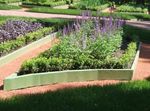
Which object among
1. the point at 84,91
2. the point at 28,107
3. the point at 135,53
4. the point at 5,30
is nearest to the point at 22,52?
the point at 5,30

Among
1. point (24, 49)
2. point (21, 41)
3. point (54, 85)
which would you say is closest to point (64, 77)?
point (54, 85)

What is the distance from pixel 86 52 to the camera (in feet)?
37.1

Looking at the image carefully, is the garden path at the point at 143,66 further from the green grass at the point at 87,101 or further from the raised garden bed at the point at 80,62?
the green grass at the point at 87,101

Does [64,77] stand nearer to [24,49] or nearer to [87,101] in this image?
[87,101]

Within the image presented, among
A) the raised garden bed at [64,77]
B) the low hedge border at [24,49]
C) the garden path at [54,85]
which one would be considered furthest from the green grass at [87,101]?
the low hedge border at [24,49]

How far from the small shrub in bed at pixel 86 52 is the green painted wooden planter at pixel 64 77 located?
1.36ft

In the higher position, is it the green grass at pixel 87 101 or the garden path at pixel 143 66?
the green grass at pixel 87 101

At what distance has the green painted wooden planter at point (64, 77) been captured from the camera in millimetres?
9359

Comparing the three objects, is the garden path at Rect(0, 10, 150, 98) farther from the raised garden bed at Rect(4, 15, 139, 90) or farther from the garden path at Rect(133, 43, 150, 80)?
the raised garden bed at Rect(4, 15, 139, 90)

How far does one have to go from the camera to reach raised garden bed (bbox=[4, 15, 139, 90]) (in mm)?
9750

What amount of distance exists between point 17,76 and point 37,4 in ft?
87.3

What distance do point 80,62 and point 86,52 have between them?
2.58 feet

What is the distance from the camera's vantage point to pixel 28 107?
667 centimetres

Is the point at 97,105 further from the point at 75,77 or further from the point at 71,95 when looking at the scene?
the point at 75,77
